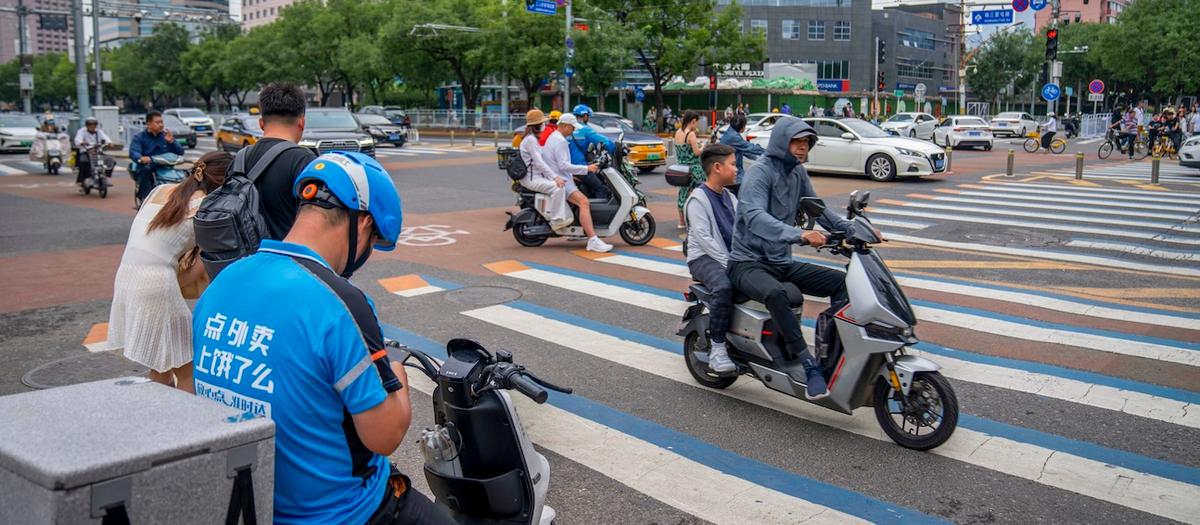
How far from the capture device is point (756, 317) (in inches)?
232

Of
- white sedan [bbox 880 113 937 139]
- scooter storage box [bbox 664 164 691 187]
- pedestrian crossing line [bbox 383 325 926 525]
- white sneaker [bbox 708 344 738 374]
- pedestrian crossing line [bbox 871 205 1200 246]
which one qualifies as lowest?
pedestrian crossing line [bbox 383 325 926 525]

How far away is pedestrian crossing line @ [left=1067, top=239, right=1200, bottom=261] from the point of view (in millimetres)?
11914

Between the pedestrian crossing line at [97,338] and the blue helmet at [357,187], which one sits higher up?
the blue helmet at [357,187]

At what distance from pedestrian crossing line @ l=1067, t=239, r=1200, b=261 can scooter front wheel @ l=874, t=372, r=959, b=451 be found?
8424 mm

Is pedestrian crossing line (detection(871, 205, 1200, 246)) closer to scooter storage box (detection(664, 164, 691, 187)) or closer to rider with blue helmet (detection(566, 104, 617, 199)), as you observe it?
rider with blue helmet (detection(566, 104, 617, 199))

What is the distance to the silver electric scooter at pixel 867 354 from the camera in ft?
17.0

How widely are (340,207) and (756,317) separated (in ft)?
12.7

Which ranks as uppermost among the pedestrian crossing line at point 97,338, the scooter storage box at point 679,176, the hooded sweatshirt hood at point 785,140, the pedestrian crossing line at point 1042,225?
the hooded sweatshirt hood at point 785,140

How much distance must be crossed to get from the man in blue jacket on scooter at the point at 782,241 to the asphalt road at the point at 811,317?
2.14 ft

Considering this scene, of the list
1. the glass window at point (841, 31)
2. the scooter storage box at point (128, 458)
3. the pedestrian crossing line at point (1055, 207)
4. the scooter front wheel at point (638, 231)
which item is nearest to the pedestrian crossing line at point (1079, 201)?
the pedestrian crossing line at point (1055, 207)

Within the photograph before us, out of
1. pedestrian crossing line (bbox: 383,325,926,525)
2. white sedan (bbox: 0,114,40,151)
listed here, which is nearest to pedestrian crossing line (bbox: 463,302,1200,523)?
pedestrian crossing line (bbox: 383,325,926,525)

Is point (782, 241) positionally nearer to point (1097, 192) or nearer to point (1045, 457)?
point (1045, 457)

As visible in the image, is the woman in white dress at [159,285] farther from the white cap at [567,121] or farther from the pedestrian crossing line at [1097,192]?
the pedestrian crossing line at [1097,192]

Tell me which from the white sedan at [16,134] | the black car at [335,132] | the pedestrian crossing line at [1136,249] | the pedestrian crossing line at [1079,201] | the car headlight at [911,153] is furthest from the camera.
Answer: the white sedan at [16,134]
